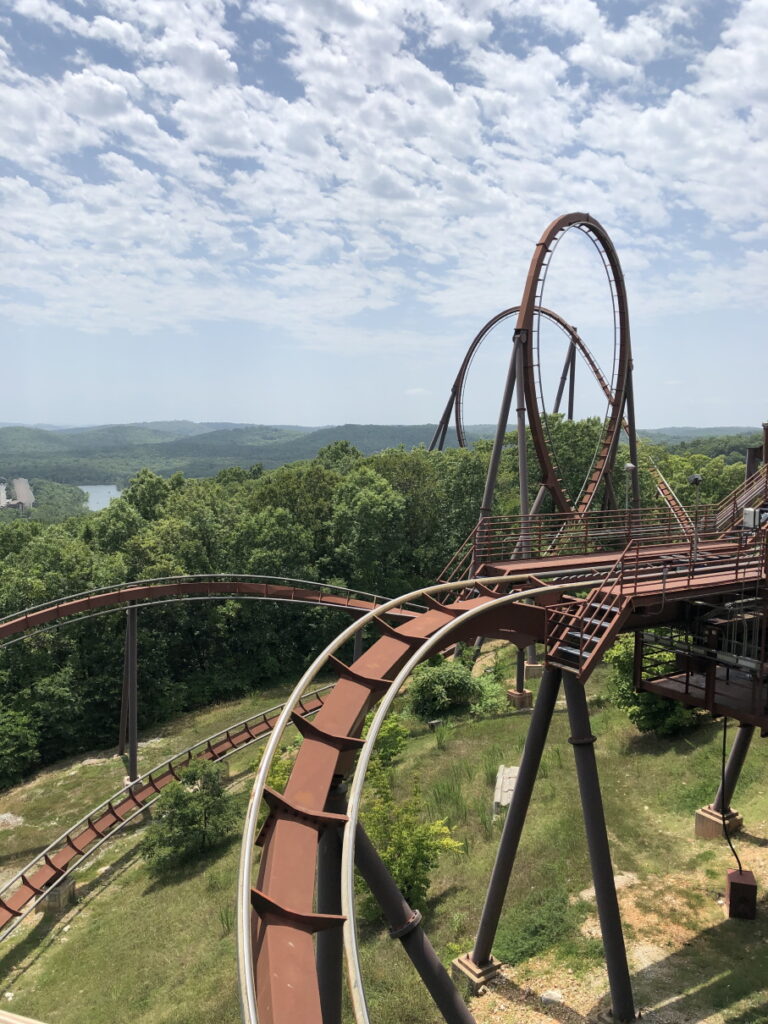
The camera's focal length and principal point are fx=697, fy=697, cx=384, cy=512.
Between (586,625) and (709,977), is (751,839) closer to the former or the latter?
(709,977)

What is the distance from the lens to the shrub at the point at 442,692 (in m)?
25.0

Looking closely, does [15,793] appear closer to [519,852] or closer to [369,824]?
[369,824]

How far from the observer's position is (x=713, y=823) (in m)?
14.8

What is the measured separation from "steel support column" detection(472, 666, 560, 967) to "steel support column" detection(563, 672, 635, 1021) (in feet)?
1.24

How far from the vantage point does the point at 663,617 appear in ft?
36.1

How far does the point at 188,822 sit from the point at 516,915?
948 cm

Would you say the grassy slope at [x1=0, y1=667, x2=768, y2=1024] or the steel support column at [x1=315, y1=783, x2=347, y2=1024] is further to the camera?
the grassy slope at [x1=0, y1=667, x2=768, y2=1024]

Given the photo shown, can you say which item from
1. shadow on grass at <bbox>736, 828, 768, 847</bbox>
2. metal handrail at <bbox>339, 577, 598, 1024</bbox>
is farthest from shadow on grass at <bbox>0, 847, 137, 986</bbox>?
shadow on grass at <bbox>736, 828, 768, 847</bbox>

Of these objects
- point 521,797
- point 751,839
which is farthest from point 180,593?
point 751,839

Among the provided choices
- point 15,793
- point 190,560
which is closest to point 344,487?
point 190,560

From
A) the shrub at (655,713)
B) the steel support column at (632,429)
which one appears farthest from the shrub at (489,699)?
the steel support column at (632,429)

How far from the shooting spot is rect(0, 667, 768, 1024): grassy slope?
37.4 ft

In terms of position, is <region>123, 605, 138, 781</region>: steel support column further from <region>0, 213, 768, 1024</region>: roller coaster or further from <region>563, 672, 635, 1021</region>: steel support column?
<region>563, 672, 635, 1021</region>: steel support column

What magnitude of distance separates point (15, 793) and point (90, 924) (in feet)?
39.5
